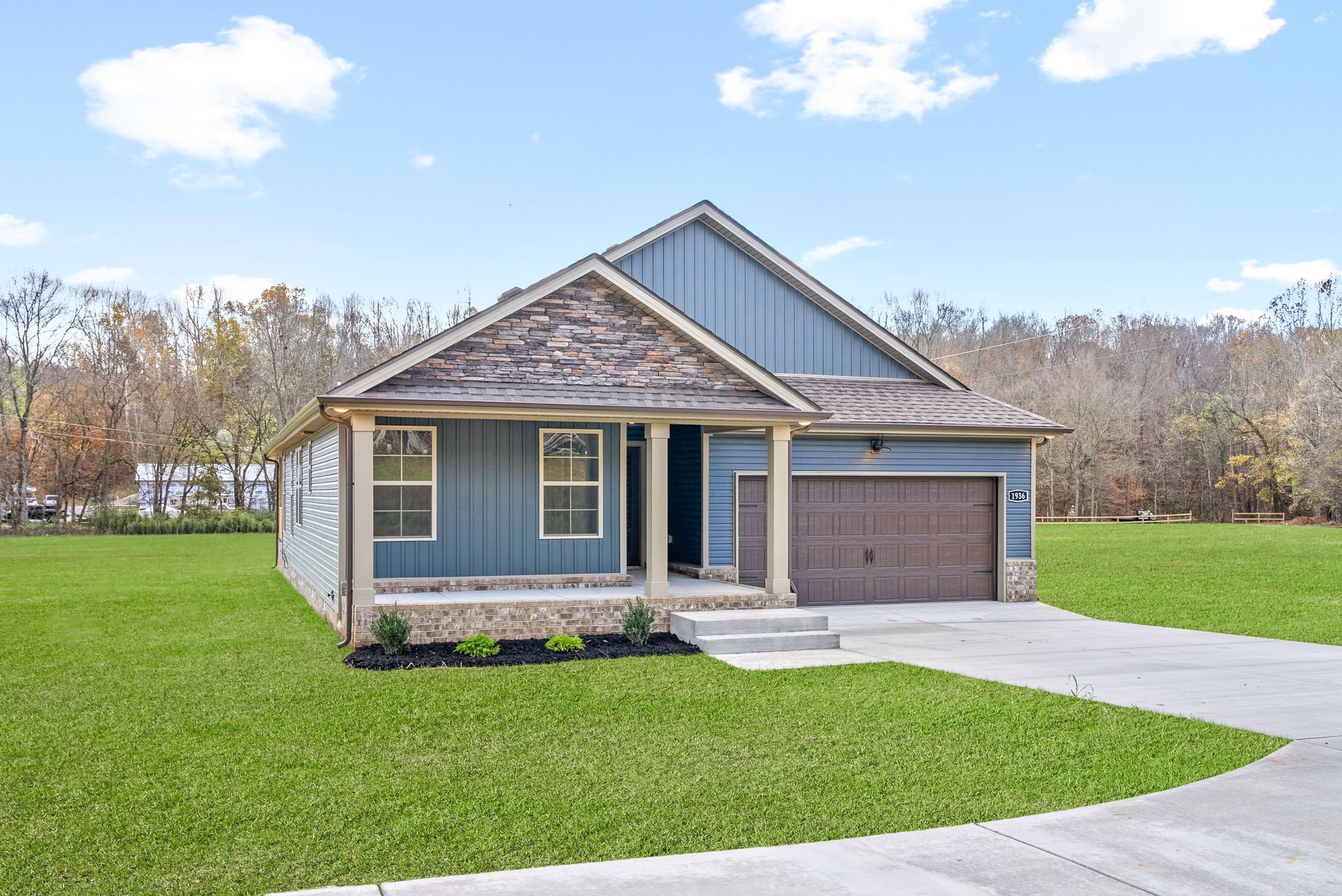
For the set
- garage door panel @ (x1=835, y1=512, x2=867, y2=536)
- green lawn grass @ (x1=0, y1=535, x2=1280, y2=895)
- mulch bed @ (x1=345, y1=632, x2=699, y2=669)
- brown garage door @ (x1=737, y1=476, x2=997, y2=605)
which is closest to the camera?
green lawn grass @ (x1=0, y1=535, x2=1280, y2=895)

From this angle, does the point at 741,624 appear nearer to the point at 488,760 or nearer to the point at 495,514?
the point at 495,514

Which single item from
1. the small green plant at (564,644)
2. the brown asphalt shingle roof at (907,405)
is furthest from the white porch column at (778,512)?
the small green plant at (564,644)

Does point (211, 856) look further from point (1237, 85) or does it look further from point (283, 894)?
point (1237, 85)

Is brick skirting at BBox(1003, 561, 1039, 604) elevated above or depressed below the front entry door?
below

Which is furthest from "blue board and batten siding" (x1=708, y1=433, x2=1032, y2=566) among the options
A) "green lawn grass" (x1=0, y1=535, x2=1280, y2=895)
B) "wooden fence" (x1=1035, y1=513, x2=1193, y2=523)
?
"wooden fence" (x1=1035, y1=513, x2=1193, y2=523)

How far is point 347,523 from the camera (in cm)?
1130

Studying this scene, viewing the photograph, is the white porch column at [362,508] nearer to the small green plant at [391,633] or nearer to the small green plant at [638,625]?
the small green plant at [391,633]

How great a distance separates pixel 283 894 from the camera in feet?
13.8

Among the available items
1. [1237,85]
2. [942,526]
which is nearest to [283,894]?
[942,526]

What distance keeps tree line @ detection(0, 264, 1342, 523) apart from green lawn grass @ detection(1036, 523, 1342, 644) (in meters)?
19.6

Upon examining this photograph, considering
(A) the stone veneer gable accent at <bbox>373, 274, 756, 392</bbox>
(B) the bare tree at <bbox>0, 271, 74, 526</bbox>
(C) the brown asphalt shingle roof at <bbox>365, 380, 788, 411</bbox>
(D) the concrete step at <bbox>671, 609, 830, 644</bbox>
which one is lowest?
(D) the concrete step at <bbox>671, 609, 830, 644</bbox>

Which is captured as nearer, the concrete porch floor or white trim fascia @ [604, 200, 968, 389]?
the concrete porch floor

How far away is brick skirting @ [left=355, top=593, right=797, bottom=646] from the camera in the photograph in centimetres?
1083

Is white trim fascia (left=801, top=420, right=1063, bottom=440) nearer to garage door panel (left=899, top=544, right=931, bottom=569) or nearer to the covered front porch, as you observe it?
garage door panel (left=899, top=544, right=931, bottom=569)
